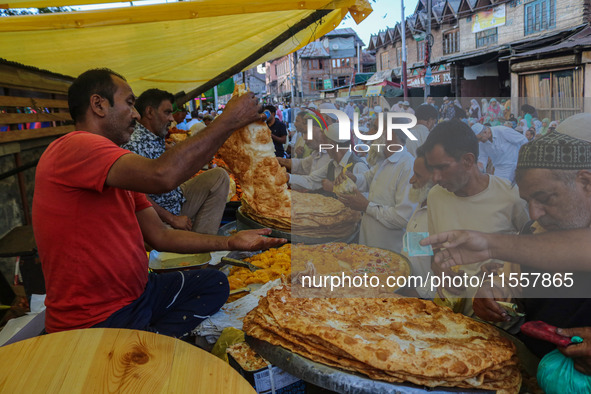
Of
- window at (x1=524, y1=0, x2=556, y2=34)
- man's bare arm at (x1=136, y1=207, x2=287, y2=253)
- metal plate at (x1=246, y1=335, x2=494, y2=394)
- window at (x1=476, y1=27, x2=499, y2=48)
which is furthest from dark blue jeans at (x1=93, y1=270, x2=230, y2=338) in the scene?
window at (x1=476, y1=27, x2=499, y2=48)

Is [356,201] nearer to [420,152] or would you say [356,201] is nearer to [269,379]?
[420,152]

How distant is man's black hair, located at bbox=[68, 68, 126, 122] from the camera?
6.97 feet

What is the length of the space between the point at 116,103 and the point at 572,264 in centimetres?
218

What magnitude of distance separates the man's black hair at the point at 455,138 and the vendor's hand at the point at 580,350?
0.74 metres

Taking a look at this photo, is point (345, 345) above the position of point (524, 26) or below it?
below

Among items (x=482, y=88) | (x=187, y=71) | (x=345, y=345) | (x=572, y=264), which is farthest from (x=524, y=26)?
(x=345, y=345)

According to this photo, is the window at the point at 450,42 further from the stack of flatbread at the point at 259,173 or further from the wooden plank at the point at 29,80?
the stack of flatbread at the point at 259,173

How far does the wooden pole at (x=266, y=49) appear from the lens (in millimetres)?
3948

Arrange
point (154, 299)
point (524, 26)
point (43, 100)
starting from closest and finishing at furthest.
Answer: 1. point (154, 299)
2. point (43, 100)
3. point (524, 26)

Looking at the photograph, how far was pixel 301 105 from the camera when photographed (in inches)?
102

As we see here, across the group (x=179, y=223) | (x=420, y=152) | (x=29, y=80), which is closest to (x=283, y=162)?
(x=179, y=223)

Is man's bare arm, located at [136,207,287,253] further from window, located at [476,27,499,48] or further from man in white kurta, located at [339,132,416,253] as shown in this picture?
window, located at [476,27,499,48]

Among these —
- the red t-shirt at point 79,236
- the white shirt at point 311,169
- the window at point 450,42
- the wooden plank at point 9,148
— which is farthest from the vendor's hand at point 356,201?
the window at point 450,42

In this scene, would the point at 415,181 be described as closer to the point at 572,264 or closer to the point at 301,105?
the point at 572,264
